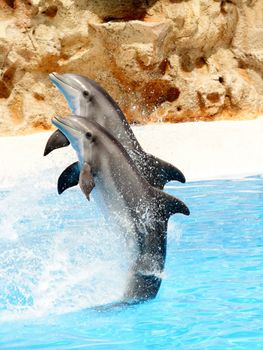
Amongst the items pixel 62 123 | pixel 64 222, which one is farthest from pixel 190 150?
pixel 62 123

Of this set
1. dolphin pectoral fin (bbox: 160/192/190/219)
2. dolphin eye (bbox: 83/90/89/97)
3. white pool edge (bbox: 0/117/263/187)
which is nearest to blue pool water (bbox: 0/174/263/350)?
dolphin pectoral fin (bbox: 160/192/190/219)

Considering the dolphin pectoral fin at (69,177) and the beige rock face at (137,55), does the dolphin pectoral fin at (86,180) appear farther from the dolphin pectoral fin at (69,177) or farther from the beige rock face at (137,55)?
the beige rock face at (137,55)

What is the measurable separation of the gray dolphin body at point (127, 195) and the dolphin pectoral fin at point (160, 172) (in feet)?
0.70

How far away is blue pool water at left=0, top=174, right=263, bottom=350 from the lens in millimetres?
4129

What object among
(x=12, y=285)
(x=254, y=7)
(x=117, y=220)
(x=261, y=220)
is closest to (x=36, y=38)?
(x=254, y=7)

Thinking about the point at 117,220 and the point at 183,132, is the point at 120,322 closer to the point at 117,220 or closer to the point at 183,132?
the point at 117,220

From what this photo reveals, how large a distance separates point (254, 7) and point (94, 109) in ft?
37.2

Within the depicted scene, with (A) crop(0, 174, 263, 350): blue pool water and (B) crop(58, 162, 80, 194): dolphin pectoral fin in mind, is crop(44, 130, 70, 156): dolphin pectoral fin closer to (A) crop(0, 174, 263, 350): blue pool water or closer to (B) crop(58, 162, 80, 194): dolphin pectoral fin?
(B) crop(58, 162, 80, 194): dolphin pectoral fin

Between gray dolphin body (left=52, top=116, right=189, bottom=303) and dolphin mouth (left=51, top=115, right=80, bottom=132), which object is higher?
dolphin mouth (left=51, top=115, right=80, bottom=132)

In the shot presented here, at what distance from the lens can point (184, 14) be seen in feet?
47.9

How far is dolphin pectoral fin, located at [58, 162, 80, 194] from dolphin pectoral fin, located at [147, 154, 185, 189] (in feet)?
1.45

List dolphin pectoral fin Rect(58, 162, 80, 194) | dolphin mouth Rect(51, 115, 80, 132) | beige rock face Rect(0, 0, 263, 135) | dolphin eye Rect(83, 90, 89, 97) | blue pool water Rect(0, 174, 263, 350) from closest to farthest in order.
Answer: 1. blue pool water Rect(0, 174, 263, 350)
2. dolphin mouth Rect(51, 115, 80, 132)
3. dolphin pectoral fin Rect(58, 162, 80, 194)
4. dolphin eye Rect(83, 90, 89, 97)
5. beige rock face Rect(0, 0, 263, 135)

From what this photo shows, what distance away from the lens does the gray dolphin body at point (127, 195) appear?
4.36 metres

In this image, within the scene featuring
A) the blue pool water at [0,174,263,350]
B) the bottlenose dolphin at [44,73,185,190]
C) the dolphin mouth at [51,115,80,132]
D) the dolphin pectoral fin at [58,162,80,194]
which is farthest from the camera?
the bottlenose dolphin at [44,73,185,190]
